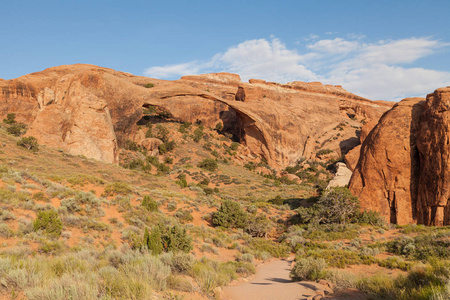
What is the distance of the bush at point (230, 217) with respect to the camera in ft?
57.7

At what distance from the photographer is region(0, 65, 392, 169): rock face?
98.9ft

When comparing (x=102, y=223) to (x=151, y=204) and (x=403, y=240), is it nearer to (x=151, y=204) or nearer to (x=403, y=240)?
A: (x=151, y=204)

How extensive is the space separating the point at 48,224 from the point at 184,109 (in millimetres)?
→ 46182

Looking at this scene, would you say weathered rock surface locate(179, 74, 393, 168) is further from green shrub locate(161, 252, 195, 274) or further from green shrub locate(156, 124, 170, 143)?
green shrub locate(161, 252, 195, 274)

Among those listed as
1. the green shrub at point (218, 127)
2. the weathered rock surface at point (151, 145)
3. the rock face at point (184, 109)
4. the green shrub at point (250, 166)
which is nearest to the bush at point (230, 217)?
the rock face at point (184, 109)

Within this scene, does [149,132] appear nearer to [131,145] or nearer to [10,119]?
[131,145]

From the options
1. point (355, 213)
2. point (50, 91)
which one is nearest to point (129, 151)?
point (50, 91)

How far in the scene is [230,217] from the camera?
17.7m

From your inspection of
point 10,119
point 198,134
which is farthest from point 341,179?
point 10,119

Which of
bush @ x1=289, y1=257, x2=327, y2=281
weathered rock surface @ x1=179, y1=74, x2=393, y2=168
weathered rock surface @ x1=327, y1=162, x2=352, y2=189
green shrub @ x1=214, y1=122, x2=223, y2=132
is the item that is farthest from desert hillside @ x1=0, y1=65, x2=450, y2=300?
green shrub @ x1=214, y1=122, x2=223, y2=132

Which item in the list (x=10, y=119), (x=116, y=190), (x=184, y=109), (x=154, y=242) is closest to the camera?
(x=154, y=242)

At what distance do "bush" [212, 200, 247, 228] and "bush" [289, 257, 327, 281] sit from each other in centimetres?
923

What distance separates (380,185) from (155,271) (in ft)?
52.8

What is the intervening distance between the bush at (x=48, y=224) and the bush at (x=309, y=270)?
8.48m
